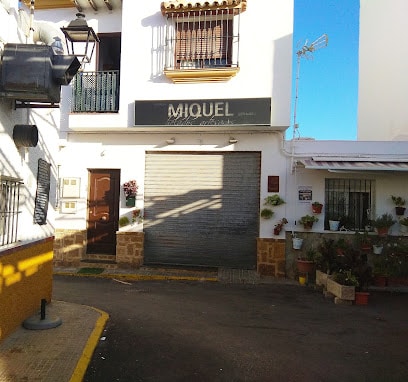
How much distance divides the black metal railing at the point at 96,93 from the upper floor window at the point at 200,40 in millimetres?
1759

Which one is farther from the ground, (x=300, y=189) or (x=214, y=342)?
(x=300, y=189)

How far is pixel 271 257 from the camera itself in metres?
9.30

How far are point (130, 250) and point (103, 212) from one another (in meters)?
1.42

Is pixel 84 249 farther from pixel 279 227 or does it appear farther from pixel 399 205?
pixel 399 205

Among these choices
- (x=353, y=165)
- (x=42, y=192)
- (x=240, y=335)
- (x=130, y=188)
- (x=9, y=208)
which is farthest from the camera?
(x=130, y=188)

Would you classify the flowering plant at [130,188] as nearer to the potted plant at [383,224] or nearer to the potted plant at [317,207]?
the potted plant at [317,207]

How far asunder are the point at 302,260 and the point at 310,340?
376 centimetres

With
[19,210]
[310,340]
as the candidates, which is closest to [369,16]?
[310,340]

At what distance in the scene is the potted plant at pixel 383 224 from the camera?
8.74m

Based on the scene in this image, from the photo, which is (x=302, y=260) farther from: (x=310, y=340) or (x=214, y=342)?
(x=214, y=342)

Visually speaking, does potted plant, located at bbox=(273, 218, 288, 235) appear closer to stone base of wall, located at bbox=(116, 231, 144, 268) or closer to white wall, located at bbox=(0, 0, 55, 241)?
stone base of wall, located at bbox=(116, 231, 144, 268)

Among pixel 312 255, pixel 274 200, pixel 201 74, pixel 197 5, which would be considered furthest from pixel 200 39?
pixel 312 255

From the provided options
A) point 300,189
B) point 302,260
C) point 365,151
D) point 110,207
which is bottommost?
point 302,260

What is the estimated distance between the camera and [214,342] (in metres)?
5.00
